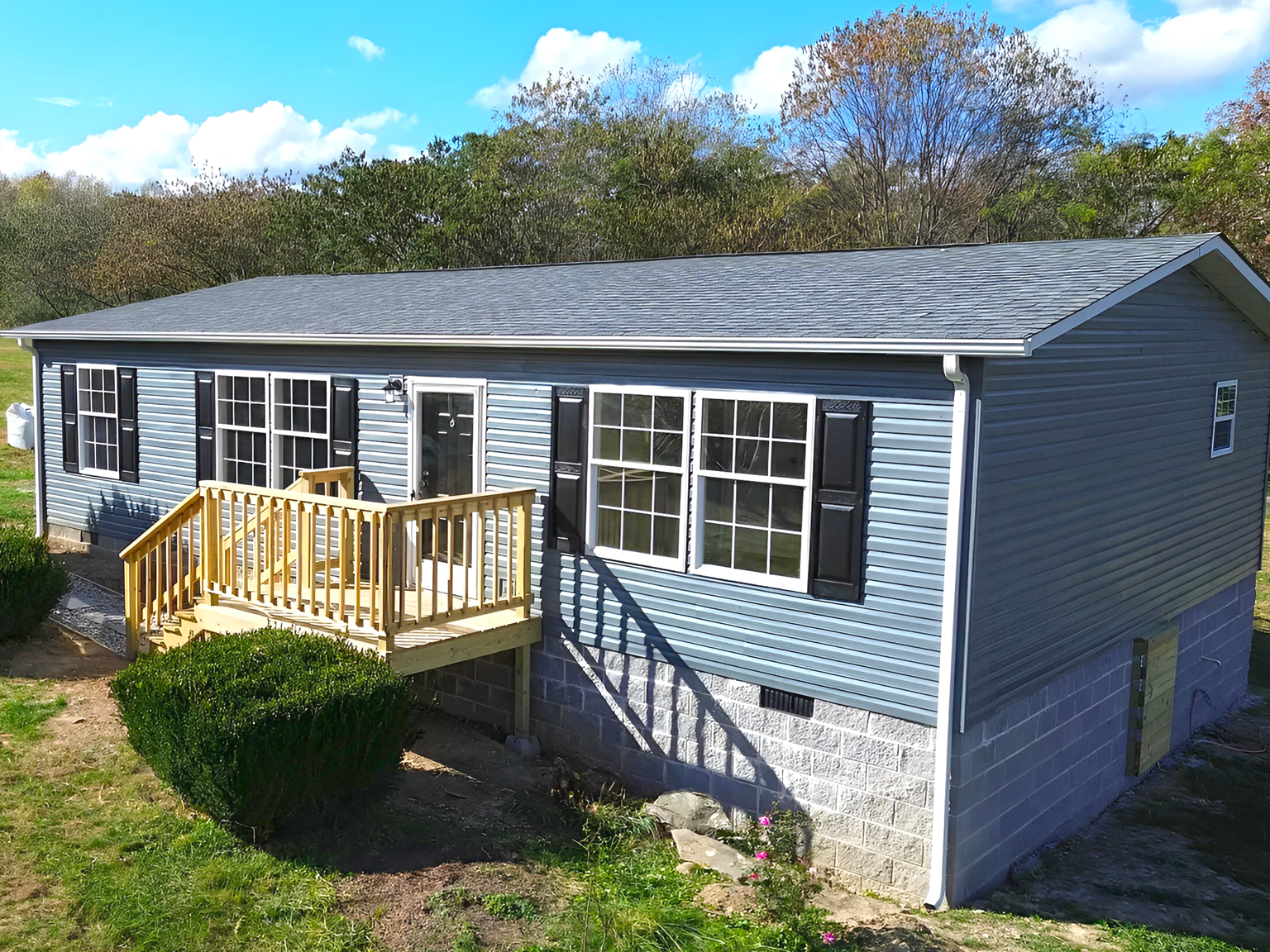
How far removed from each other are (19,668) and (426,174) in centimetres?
2315

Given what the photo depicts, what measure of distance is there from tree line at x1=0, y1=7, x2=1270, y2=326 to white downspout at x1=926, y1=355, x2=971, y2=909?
2260 centimetres

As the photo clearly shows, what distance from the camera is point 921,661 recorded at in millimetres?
6594

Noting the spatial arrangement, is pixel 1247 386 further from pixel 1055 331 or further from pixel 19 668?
pixel 19 668

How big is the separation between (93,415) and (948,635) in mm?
11048

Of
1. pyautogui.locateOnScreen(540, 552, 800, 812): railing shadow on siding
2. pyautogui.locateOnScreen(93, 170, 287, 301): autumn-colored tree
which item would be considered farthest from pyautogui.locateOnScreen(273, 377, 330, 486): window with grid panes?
pyautogui.locateOnScreen(93, 170, 287, 301): autumn-colored tree

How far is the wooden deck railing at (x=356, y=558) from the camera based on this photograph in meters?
7.38

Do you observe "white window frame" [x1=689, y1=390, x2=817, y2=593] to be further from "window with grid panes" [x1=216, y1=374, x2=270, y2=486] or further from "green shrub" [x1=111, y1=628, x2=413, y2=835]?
"window with grid panes" [x1=216, y1=374, x2=270, y2=486]

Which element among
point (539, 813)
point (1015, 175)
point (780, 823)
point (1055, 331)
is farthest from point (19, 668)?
point (1015, 175)

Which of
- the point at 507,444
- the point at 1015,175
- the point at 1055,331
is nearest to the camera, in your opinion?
the point at 1055,331

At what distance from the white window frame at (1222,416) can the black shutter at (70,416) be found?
1318 centimetres

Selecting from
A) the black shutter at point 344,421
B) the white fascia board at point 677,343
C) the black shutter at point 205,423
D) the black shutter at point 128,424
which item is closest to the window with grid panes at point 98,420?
the black shutter at point 128,424

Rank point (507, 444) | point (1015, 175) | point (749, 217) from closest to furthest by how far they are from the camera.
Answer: point (507, 444), point (749, 217), point (1015, 175)

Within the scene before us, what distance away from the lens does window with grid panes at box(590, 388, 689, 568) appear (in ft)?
25.3

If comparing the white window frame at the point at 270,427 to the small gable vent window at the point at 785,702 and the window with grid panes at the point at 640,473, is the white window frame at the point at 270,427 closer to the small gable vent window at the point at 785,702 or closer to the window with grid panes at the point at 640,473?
the window with grid panes at the point at 640,473
